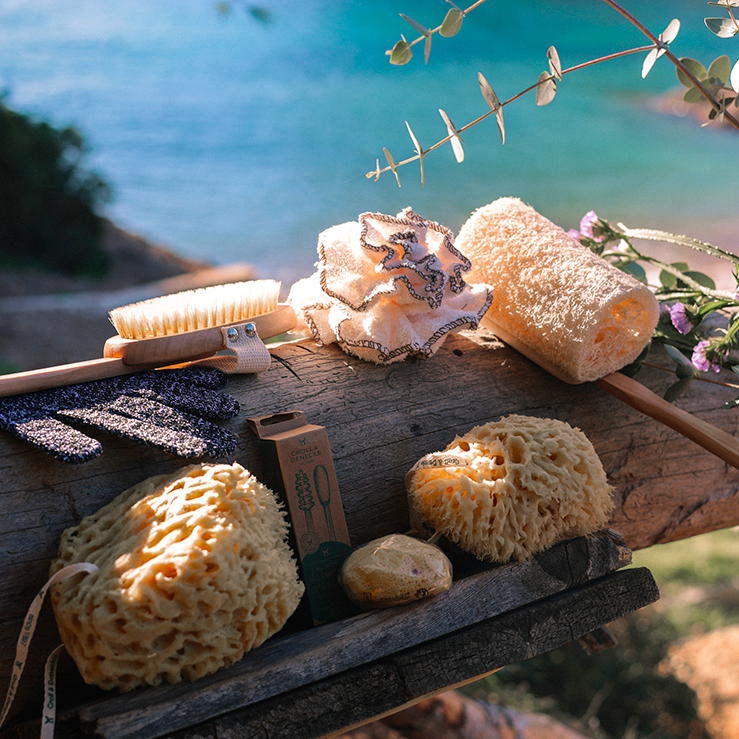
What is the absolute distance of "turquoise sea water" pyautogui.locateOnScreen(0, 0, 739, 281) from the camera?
2645 millimetres

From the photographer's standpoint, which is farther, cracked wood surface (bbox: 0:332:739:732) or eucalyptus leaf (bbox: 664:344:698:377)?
eucalyptus leaf (bbox: 664:344:698:377)

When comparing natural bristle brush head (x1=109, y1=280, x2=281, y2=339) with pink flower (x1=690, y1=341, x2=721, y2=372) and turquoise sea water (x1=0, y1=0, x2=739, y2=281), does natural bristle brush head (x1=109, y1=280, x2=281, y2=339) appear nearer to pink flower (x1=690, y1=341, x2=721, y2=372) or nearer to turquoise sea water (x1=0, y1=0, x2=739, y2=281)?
pink flower (x1=690, y1=341, x2=721, y2=372)

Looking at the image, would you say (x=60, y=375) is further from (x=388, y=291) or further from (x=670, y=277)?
(x=670, y=277)

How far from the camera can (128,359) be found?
62 centimetres

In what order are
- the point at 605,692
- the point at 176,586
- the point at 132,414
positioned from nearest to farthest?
1. the point at 176,586
2. the point at 132,414
3. the point at 605,692

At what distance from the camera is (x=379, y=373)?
73 cm

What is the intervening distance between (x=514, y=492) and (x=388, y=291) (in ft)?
0.84

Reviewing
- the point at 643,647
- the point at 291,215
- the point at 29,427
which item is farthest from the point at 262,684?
the point at 291,215

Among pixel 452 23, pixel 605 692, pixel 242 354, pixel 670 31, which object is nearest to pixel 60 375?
pixel 242 354

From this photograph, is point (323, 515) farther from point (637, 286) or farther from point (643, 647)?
point (643, 647)

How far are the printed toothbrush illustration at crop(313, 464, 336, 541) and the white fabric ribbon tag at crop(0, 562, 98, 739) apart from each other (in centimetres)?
20

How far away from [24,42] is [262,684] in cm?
317

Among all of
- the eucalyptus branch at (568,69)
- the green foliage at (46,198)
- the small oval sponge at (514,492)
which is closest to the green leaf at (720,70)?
the eucalyptus branch at (568,69)

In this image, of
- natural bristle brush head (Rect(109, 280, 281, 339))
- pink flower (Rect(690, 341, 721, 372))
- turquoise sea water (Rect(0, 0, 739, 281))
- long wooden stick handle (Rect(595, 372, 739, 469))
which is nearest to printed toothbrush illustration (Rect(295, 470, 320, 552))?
natural bristle brush head (Rect(109, 280, 281, 339))
